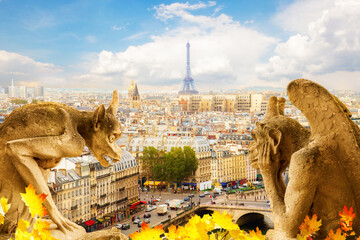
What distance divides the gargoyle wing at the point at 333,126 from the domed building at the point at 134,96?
44.1 meters

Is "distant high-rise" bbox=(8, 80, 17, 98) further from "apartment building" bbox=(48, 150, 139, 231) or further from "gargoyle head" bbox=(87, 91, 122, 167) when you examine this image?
"gargoyle head" bbox=(87, 91, 122, 167)

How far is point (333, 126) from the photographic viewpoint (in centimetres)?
159

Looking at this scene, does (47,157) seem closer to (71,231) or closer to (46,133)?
(46,133)

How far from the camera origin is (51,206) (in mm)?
1691

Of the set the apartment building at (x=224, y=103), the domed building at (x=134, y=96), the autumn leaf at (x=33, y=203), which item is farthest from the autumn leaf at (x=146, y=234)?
the apartment building at (x=224, y=103)

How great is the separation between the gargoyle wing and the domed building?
145 feet

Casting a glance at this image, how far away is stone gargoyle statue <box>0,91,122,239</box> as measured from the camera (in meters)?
1.65

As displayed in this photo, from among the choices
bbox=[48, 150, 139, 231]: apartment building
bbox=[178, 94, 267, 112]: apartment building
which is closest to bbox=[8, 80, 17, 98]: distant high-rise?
bbox=[48, 150, 139, 231]: apartment building

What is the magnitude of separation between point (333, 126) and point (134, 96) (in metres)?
44.8

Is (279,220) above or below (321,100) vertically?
below

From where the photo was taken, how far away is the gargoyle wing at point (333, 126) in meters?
1.57

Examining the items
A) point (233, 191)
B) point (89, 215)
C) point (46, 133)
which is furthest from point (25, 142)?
point (233, 191)

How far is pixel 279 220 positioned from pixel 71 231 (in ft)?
2.72

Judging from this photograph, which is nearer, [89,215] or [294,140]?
[294,140]
